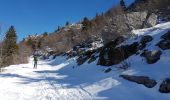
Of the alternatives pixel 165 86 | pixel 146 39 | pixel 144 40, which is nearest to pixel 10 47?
pixel 144 40

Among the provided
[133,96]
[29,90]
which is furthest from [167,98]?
[29,90]

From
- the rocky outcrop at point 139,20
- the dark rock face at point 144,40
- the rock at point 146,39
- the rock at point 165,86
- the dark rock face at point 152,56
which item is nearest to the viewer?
the rock at point 165,86

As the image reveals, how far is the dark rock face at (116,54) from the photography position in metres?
22.8

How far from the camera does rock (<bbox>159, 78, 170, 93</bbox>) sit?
1356 centimetres

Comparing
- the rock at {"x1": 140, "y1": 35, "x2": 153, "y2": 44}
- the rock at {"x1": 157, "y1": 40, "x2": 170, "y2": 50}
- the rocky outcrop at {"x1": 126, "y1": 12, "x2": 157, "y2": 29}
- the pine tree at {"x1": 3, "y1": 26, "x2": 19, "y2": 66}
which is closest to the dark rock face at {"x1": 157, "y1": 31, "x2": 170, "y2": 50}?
the rock at {"x1": 157, "y1": 40, "x2": 170, "y2": 50}

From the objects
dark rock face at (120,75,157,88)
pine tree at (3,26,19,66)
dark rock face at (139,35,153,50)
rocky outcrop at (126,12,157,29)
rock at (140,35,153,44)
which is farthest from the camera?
pine tree at (3,26,19,66)

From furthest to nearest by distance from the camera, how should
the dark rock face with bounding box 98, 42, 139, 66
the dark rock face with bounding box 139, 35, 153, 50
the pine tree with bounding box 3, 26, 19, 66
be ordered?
the pine tree with bounding box 3, 26, 19, 66, the dark rock face with bounding box 98, 42, 139, 66, the dark rock face with bounding box 139, 35, 153, 50

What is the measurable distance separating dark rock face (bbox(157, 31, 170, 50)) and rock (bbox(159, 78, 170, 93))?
5.17 m

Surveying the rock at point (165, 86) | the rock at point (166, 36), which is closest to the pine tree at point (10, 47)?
the rock at point (166, 36)

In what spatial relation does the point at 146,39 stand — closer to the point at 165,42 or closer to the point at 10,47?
the point at 165,42

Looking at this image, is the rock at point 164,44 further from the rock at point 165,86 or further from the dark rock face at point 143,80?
the rock at point 165,86

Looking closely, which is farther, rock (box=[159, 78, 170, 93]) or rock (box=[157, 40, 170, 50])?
rock (box=[157, 40, 170, 50])

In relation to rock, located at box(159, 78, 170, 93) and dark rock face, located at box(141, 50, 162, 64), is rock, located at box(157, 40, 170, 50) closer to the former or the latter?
dark rock face, located at box(141, 50, 162, 64)

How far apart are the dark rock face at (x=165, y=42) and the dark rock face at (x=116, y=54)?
2.60 metres
